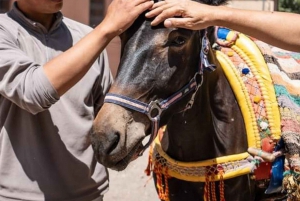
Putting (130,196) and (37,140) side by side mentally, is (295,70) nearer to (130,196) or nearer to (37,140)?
(37,140)

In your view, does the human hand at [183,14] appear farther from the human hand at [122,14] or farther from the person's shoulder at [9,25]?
the person's shoulder at [9,25]

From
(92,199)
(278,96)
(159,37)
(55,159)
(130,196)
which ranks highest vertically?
(159,37)

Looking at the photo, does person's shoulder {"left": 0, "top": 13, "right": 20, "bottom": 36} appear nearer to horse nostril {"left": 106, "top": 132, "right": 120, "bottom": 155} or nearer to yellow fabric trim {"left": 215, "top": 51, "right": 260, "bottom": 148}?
horse nostril {"left": 106, "top": 132, "right": 120, "bottom": 155}

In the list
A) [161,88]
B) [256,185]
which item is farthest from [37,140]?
[256,185]

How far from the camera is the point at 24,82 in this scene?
2328 millimetres

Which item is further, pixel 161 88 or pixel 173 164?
pixel 173 164

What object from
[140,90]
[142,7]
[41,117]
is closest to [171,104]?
[140,90]

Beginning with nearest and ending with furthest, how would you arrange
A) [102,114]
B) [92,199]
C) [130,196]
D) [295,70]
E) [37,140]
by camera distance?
[102,114]
[37,140]
[92,199]
[295,70]
[130,196]

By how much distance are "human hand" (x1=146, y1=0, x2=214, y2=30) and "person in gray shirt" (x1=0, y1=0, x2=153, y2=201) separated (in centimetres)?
7

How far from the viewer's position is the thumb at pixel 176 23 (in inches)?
88.9

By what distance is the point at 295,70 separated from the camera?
10.4 feet

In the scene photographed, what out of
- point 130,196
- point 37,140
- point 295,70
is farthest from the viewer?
point 130,196

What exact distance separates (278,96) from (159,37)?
2.57 ft

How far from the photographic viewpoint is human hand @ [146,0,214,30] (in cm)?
226
